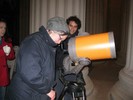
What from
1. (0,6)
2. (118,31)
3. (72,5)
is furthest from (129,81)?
(118,31)

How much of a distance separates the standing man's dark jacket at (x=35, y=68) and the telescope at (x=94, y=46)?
28 cm

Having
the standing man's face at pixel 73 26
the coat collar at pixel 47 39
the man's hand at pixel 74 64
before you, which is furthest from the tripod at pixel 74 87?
the standing man's face at pixel 73 26

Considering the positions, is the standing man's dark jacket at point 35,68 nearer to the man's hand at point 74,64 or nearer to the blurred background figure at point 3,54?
the man's hand at point 74,64

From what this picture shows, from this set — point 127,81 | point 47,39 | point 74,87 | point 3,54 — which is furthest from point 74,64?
point 127,81

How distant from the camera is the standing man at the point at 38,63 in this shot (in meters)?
2.50

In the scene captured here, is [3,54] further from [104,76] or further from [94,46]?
[104,76]

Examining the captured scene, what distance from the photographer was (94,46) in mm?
2801

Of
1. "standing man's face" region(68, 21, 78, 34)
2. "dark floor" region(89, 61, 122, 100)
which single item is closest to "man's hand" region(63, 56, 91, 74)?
"standing man's face" region(68, 21, 78, 34)

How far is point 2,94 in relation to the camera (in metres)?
4.12

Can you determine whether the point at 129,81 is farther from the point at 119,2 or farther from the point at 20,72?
the point at 119,2

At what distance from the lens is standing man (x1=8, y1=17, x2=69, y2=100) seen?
2.50 m

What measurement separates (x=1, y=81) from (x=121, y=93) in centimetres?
216

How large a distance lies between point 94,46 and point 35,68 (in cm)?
71

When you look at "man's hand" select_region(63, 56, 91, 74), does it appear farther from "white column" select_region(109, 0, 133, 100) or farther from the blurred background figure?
"white column" select_region(109, 0, 133, 100)
